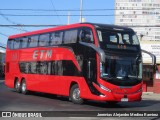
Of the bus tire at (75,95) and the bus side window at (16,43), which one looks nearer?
the bus tire at (75,95)

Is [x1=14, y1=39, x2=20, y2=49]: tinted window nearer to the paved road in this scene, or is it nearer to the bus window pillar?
the paved road

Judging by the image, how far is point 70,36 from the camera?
2092cm

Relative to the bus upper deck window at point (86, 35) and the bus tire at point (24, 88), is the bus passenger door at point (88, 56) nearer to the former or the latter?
the bus upper deck window at point (86, 35)

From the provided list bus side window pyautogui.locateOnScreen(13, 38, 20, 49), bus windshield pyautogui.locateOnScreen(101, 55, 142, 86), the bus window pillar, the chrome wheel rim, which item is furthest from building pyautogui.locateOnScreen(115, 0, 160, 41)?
bus windshield pyautogui.locateOnScreen(101, 55, 142, 86)

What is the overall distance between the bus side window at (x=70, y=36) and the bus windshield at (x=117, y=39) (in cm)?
194

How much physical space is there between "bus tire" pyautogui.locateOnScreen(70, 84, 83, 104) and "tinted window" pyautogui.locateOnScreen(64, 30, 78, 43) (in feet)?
7.54

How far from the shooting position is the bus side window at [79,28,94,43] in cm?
1897

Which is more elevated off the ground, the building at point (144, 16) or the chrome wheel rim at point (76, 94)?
the building at point (144, 16)

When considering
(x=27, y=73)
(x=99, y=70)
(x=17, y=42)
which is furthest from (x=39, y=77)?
(x=99, y=70)

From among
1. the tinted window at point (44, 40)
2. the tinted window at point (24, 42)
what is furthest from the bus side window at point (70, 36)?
the tinted window at point (24, 42)

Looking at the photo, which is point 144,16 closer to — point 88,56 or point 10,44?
point 10,44

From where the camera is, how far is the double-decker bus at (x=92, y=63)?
18.4 meters

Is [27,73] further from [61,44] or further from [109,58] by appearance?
[109,58]

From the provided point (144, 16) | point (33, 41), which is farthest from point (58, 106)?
point (144, 16)
